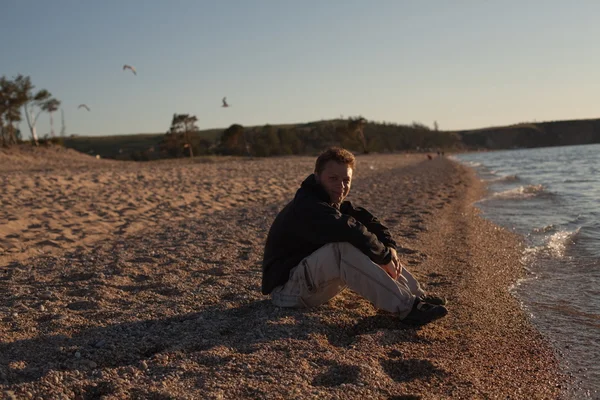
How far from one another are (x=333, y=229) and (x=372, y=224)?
67 cm

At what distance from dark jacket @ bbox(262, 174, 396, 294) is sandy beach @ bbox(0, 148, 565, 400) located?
35 centimetres

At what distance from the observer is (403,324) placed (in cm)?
364

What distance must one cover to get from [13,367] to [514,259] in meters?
5.04

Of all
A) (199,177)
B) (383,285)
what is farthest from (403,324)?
(199,177)

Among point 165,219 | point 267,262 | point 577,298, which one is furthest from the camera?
point 165,219

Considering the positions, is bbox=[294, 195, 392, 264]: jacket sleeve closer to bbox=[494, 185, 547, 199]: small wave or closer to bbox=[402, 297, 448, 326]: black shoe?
bbox=[402, 297, 448, 326]: black shoe

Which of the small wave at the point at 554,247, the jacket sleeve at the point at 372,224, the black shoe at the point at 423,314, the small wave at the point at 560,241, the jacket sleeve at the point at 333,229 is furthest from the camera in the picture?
the small wave at the point at 560,241

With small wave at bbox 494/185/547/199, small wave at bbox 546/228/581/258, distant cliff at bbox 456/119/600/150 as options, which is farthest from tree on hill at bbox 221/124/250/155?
distant cliff at bbox 456/119/600/150

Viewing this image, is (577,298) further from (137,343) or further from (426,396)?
(137,343)

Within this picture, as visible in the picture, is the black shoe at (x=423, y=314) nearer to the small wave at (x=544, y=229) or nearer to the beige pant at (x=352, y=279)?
the beige pant at (x=352, y=279)

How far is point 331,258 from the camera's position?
3.57m

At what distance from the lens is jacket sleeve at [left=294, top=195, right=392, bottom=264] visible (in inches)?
135

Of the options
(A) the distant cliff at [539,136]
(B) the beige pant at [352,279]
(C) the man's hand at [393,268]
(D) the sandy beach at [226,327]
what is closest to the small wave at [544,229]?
(D) the sandy beach at [226,327]

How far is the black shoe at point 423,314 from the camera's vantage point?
3.58m
